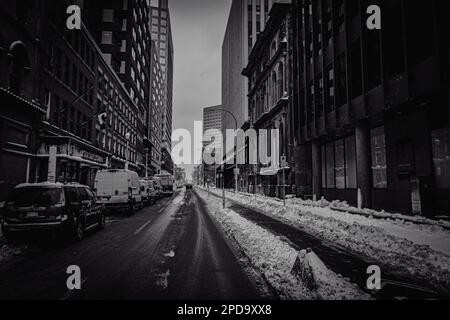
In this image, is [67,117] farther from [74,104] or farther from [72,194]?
[72,194]

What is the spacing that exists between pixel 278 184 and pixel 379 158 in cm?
1786

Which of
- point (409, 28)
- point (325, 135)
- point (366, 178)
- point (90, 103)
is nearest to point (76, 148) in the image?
point (90, 103)

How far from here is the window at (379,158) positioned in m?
19.3

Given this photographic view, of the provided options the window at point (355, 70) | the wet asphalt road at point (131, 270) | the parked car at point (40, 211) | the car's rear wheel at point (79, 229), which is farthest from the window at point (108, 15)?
the wet asphalt road at point (131, 270)

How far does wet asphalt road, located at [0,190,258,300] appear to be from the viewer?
5066mm

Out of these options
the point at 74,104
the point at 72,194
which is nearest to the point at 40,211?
the point at 72,194

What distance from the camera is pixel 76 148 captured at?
28.1 m

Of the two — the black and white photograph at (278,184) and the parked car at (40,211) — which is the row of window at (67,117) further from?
the parked car at (40,211)

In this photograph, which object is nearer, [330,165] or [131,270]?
[131,270]

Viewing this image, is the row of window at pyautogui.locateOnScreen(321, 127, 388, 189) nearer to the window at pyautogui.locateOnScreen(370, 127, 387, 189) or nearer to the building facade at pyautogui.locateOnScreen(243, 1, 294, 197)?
the window at pyautogui.locateOnScreen(370, 127, 387, 189)

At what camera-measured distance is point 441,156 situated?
15000 millimetres

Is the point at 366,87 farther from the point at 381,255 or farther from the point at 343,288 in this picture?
the point at 343,288

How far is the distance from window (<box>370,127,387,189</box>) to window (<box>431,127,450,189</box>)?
390 centimetres

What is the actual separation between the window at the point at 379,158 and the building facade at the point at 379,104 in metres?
0.07
